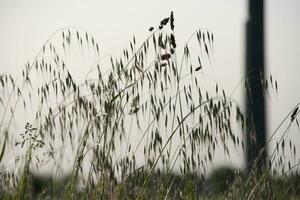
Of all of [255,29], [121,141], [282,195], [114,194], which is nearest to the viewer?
[114,194]

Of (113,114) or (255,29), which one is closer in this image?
(113,114)

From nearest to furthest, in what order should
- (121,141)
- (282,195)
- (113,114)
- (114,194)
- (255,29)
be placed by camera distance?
(114,194)
(113,114)
(121,141)
(282,195)
(255,29)

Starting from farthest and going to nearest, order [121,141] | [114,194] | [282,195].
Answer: [282,195], [121,141], [114,194]

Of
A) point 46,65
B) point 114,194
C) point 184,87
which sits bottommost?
point 114,194

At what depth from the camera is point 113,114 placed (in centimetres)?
225

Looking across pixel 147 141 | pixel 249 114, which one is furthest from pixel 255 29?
pixel 147 141

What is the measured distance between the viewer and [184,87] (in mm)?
2434

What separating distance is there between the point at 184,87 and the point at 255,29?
200 centimetres

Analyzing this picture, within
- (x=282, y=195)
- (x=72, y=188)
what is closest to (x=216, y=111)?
(x=282, y=195)

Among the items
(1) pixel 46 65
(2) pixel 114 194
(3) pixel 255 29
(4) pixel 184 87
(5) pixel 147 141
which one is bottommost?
(2) pixel 114 194

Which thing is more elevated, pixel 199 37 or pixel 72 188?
pixel 199 37

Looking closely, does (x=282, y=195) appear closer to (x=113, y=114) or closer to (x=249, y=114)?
(x=249, y=114)

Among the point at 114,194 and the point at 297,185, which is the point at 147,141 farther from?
the point at 297,185

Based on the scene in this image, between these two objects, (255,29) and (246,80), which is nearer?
(246,80)
